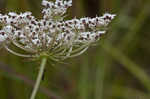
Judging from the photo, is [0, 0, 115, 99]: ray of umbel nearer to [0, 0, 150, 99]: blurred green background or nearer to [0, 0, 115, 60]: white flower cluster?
[0, 0, 115, 60]: white flower cluster

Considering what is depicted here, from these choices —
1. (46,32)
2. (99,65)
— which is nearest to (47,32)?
(46,32)

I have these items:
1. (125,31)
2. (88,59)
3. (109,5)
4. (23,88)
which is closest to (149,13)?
(125,31)

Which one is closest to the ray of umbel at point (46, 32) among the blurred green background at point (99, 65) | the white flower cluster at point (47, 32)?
→ the white flower cluster at point (47, 32)

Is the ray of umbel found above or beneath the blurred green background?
beneath

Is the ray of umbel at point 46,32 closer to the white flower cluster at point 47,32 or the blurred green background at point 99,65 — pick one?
the white flower cluster at point 47,32

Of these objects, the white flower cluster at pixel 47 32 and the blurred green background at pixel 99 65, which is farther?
the blurred green background at pixel 99 65

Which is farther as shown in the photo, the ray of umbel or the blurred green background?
the blurred green background

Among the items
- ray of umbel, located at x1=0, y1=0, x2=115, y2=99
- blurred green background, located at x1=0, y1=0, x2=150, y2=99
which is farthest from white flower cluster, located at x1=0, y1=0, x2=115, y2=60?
blurred green background, located at x1=0, y1=0, x2=150, y2=99

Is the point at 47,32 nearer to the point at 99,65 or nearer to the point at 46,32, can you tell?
the point at 46,32

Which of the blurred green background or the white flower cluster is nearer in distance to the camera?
the white flower cluster
